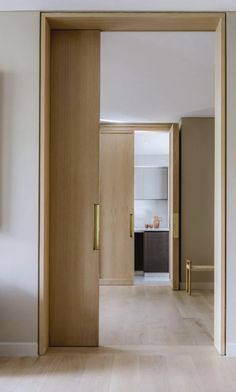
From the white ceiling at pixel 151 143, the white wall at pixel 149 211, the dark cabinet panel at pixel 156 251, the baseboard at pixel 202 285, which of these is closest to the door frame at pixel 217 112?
the baseboard at pixel 202 285

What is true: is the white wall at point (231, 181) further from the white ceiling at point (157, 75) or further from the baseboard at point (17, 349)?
the baseboard at point (17, 349)

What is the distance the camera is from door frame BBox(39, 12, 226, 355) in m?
3.18

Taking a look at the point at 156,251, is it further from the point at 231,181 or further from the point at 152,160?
the point at 231,181

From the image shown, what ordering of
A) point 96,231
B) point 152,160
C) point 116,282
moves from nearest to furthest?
1. point 96,231
2. point 116,282
3. point 152,160

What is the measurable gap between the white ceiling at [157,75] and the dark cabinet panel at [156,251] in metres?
2.63

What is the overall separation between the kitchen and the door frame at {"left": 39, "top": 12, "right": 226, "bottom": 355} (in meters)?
4.65

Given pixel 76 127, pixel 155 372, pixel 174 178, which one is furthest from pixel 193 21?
pixel 174 178

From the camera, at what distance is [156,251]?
820 cm

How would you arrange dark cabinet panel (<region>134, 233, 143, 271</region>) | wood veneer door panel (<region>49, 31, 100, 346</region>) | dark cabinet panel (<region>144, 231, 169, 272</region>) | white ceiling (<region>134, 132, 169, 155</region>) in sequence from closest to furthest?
wood veneer door panel (<region>49, 31, 100, 346</region>), white ceiling (<region>134, 132, 169, 155</region>), dark cabinet panel (<region>144, 231, 169, 272</region>), dark cabinet panel (<region>134, 233, 143, 271</region>)

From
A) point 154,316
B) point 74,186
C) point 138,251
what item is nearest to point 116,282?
point 138,251

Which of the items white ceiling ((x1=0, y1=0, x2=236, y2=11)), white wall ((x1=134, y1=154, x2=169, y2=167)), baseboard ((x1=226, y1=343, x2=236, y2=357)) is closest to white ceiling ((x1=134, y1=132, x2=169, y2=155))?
white wall ((x1=134, y1=154, x2=169, y2=167))

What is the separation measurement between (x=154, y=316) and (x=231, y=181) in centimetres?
200

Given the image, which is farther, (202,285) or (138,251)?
(138,251)

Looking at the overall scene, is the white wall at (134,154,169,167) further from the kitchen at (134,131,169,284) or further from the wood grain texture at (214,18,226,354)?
the wood grain texture at (214,18,226,354)
